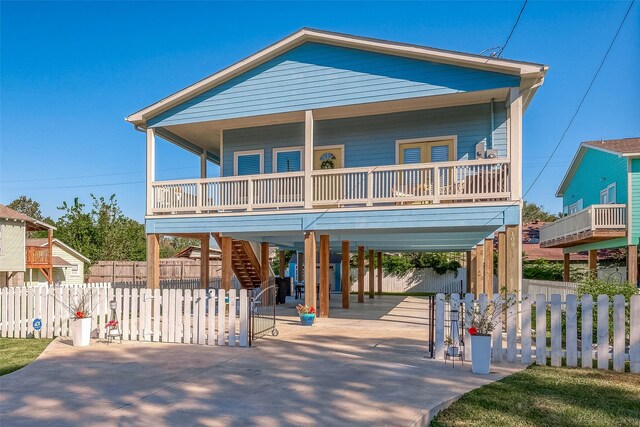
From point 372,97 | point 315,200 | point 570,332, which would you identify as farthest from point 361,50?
point 570,332

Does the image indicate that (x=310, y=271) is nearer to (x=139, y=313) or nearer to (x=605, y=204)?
(x=139, y=313)

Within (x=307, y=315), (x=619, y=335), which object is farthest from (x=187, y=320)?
(x=619, y=335)

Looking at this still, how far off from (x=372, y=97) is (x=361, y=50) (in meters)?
1.36

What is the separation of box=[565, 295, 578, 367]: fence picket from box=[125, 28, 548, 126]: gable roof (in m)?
6.08

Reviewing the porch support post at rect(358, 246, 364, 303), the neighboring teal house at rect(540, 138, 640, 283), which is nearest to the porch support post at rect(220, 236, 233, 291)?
the porch support post at rect(358, 246, 364, 303)

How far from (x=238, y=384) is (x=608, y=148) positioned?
866 inches

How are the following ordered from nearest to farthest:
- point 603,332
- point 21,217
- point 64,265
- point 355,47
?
point 603,332
point 355,47
point 21,217
point 64,265

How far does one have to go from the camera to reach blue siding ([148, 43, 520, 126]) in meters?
12.0

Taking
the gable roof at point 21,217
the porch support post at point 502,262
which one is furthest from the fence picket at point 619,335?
the gable roof at point 21,217

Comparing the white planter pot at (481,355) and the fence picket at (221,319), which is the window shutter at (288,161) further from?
the white planter pot at (481,355)

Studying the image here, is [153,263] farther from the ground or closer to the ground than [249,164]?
closer to the ground

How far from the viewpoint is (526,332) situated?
756 cm

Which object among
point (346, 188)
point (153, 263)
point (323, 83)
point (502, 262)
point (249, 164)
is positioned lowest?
point (153, 263)

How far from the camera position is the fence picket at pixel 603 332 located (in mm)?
7090
